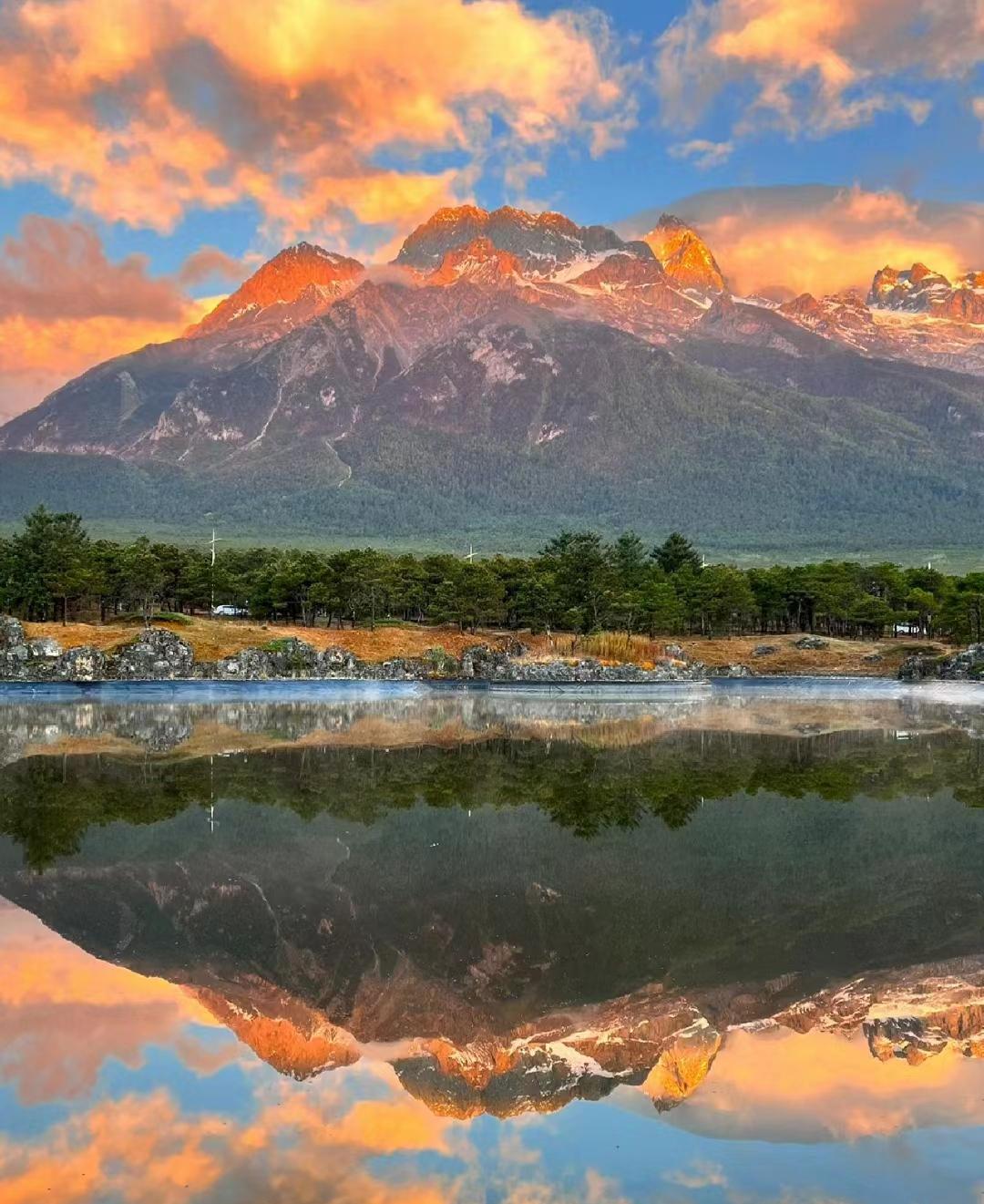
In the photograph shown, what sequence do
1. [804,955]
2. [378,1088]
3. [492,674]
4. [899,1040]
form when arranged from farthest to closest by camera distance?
[492,674] < [804,955] < [899,1040] < [378,1088]

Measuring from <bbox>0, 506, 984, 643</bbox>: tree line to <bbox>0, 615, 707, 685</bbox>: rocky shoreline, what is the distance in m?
9.55

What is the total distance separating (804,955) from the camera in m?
13.6

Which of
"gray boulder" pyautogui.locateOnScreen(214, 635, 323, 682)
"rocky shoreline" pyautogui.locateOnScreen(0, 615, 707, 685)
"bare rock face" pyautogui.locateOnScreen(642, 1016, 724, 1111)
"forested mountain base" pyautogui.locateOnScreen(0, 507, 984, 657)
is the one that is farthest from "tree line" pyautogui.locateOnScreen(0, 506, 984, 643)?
"bare rock face" pyautogui.locateOnScreen(642, 1016, 724, 1111)

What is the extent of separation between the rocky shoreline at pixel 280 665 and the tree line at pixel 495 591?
9.55 meters

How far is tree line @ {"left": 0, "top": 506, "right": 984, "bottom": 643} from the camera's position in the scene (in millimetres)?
82250

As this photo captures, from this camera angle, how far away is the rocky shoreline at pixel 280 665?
6594cm

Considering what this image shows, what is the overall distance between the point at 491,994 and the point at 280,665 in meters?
59.1

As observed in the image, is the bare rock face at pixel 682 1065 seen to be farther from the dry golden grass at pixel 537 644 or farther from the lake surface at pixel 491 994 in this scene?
the dry golden grass at pixel 537 644

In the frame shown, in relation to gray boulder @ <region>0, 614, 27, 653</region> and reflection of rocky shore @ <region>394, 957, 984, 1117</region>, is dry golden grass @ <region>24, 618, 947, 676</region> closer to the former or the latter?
gray boulder @ <region>0, 614, 27, 653</region>

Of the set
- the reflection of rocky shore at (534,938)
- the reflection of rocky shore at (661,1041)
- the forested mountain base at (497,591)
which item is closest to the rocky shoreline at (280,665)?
the forested mountain base at (497,591)

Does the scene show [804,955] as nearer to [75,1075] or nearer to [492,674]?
[75,1075]

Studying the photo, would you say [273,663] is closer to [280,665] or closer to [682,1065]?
[280,665]

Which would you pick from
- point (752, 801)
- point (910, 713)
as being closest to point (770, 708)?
point (910, 713)

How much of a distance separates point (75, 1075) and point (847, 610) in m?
83.5
